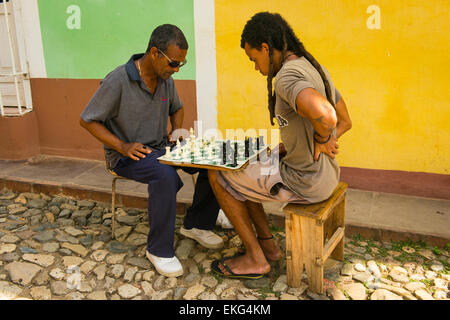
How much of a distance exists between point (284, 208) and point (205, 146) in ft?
2.70

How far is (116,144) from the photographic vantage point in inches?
121

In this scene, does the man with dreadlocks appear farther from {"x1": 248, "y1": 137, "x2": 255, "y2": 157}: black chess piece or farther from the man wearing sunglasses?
the man wearing sunglasses

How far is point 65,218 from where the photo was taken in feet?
13.1

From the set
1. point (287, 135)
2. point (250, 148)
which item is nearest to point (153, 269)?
point (250, 148)

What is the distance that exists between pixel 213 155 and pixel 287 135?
Result: 609 millimetres

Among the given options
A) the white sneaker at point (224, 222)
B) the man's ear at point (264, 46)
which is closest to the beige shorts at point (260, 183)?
the man's ear at point (264, 46)

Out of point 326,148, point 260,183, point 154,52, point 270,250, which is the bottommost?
point 270,250

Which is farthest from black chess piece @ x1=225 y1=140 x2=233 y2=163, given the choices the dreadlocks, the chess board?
the dreadlocks

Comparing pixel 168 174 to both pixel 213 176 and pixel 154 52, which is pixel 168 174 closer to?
pixel 213 176

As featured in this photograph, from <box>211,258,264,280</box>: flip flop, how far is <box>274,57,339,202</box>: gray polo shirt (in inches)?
26.8

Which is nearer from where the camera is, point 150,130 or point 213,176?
point 213,176

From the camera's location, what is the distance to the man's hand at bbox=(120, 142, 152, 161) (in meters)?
3.06

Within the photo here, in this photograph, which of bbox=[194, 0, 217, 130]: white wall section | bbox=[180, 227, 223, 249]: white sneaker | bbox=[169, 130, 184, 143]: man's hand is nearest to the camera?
bbox=[180, 227, 223, 249]: white sneaker

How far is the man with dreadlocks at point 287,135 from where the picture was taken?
239 cm
